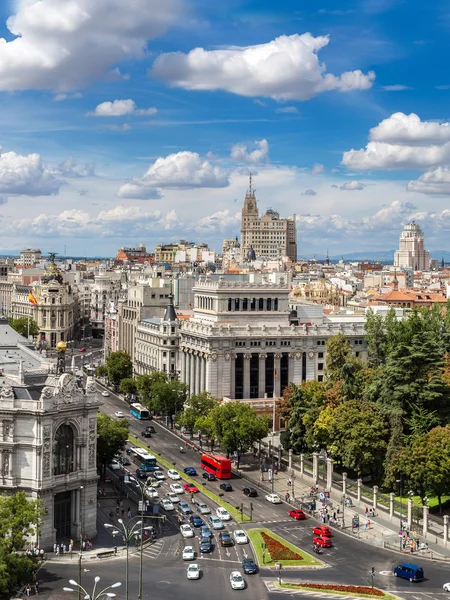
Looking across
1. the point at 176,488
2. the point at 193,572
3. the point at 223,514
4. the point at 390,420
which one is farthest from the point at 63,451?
the point at 390,420

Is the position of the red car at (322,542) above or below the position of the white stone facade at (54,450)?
below

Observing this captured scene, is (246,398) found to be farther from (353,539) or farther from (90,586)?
(90,586)

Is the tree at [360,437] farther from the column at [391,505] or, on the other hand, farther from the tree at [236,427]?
the tree at [236,427]

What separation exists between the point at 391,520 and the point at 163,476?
30314 mm

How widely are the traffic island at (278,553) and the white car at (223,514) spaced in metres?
6.05

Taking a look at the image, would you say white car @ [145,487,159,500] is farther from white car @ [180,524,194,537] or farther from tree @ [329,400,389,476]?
tree @ [329,400,389,476]

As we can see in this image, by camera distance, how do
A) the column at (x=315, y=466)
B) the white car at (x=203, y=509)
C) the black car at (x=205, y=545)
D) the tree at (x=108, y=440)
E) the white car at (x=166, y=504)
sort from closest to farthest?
the black car at (x=205, y=545) → the white car at (x=203, y=509) → the white car at (x=166, y=504) → the tree at (x=108, y=440) → the column at (x=315, y=466)

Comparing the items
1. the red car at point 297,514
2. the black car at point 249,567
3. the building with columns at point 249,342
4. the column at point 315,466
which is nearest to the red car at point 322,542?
the red car at point 297,514

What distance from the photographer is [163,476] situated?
115625 millimetres

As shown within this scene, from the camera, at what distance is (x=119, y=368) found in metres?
189

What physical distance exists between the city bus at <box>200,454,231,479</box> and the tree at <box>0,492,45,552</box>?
3887 centimetres

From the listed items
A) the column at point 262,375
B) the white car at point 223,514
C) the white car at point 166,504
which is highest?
the column at point 262,375

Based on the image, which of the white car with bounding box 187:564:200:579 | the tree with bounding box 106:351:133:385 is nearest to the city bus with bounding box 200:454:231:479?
the white car with bounding box 187:564:200:579

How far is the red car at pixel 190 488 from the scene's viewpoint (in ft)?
360
